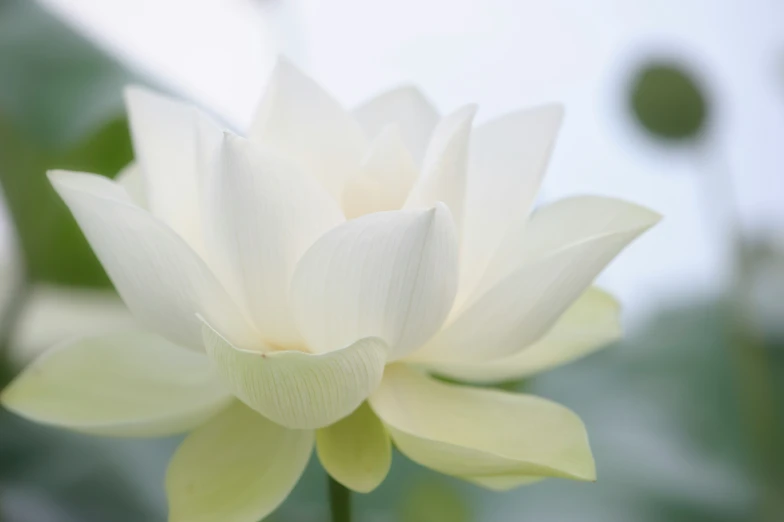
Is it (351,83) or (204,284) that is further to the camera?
(351,83)

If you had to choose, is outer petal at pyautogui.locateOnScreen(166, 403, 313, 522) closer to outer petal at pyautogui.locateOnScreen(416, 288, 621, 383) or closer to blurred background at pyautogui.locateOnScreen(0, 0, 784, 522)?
outer petal at pyautogui.locateOnScreen(416, 288, 621, 383)

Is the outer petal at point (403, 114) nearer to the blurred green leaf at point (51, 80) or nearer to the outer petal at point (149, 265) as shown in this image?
the outer petal at point (149, 265)

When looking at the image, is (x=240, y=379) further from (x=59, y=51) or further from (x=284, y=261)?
(x=59, y=51)

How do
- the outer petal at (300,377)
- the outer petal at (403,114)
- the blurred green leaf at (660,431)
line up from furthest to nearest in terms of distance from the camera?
1. the blurred green leaf at (660,431)
2. the outer petal at (403,114)
3. the outer petal at (300,377)

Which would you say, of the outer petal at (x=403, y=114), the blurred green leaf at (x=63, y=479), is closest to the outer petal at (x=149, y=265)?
the outer petal at (x=403, y=114)

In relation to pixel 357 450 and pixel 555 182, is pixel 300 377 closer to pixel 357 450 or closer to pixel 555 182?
pixel 357 450

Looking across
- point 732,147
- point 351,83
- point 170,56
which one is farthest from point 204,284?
point 732,147
